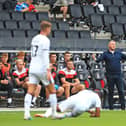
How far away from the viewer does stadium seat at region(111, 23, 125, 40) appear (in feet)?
76.6

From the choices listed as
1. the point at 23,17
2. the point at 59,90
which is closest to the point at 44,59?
the point at 59,90

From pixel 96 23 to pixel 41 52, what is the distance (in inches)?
478

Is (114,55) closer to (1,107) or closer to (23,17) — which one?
(1,107)

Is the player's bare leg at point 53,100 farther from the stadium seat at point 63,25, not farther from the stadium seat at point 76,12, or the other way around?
the stadium seat at point 76,12

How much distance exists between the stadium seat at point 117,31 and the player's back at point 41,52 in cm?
1202

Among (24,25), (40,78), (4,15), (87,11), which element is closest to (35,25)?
(24,25)

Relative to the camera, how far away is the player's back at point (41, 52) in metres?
11.4

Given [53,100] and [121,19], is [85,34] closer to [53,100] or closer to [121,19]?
[121,19]

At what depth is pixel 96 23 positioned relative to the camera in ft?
76.8

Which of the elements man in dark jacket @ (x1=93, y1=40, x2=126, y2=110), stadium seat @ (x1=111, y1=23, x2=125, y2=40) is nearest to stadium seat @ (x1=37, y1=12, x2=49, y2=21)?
stadium seat @ (x1=111, y1=23, x2=125, y2=40)

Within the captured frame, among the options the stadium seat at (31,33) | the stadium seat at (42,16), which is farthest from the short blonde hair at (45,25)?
the stadium seat at (42,16)

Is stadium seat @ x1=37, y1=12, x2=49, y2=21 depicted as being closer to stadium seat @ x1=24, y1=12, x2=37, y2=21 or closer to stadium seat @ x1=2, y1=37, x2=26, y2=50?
stadium seat @ x1=24, y1=12, x2=37, y2=21

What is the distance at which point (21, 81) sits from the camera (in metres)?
17.0

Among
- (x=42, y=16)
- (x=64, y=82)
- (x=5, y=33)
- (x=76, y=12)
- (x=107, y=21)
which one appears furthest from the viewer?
(x=107, y=21)
